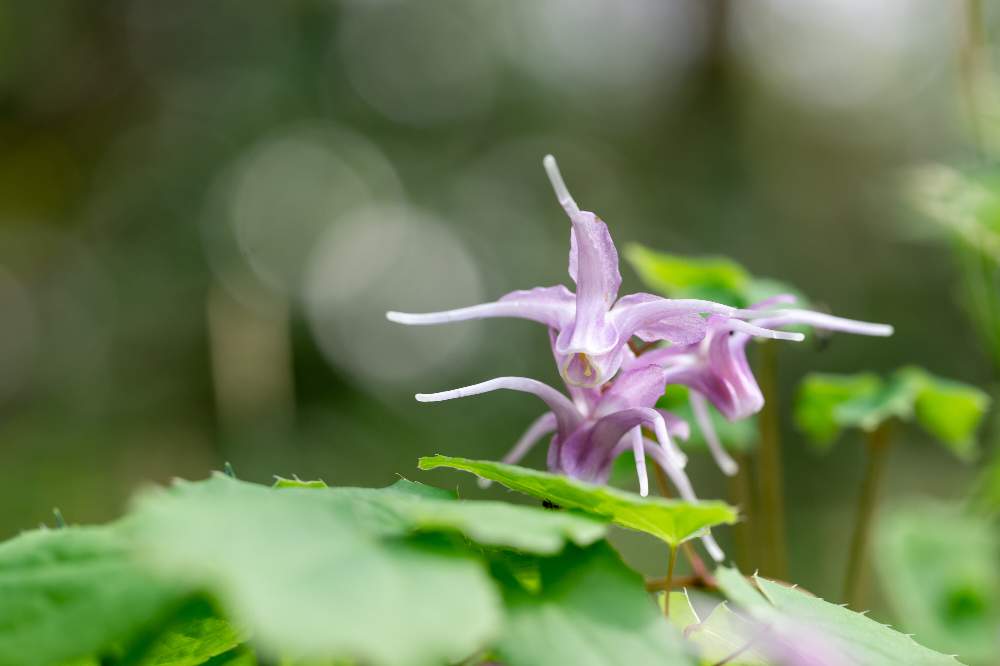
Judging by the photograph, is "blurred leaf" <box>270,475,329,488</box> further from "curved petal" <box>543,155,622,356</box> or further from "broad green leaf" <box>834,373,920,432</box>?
"broad green leaf" <box>834,373,920,432</box>

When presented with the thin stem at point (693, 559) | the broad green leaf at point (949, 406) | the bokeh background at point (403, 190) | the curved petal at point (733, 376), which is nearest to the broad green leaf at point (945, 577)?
the broad green leaf at point (949, 406)

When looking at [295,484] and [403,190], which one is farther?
[403,190]

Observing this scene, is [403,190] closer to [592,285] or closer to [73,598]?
[592,285]

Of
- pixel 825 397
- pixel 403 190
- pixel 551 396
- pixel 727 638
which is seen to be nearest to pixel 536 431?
pixel 551 396

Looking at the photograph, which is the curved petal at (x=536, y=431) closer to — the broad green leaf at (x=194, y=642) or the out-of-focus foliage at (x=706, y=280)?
the broad green leaf at (x=194, y=642)

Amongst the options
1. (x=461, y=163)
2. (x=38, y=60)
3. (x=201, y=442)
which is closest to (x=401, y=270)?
(x=461, y=163)
